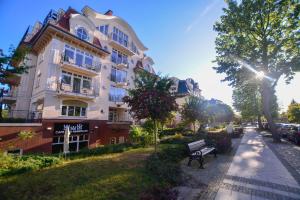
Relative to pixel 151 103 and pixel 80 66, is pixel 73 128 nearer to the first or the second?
pixel 80 66

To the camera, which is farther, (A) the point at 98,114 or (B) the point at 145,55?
(B) the point at 145,55

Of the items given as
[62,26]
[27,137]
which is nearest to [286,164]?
[27,137]

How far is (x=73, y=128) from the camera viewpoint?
17.6 m

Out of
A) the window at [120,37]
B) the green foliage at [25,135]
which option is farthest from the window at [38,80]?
the window at [120,37]

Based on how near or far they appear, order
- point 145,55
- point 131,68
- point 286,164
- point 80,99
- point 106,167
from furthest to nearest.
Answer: point 145,55 < point 131,68 < point 80,99 < point 286,164 < point 106,167

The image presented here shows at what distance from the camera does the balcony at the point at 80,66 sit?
17.2 meters

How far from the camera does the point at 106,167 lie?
722cm

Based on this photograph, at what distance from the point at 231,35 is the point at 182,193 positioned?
68.1ft

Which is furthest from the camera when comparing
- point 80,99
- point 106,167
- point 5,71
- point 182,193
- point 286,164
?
point 80,99

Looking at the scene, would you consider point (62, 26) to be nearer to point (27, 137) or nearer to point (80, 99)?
point (80, 99)

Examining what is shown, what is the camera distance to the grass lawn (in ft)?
15.9

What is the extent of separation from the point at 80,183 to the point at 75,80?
50.2ft

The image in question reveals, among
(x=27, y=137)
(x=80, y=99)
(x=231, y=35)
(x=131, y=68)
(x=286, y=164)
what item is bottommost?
(x=286, y=164)

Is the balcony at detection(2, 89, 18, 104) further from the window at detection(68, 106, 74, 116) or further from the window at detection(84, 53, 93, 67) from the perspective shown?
the window at detection(84, 53, 93, 67)
